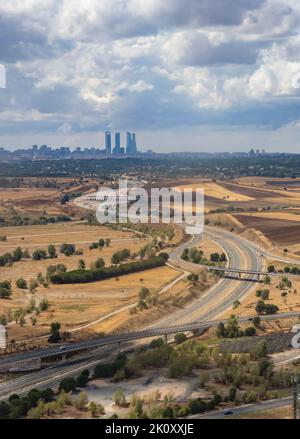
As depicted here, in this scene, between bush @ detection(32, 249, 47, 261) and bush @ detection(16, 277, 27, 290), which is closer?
bush @ detection(16, 277, 27, 290)

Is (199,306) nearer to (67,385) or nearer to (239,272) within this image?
(239,272)

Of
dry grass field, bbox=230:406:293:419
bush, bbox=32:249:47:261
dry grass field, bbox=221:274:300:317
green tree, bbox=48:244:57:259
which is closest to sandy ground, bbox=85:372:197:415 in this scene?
dry grass field, bbox=230:406:293:419

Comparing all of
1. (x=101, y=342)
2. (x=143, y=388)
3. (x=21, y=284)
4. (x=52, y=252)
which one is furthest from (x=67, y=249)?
(x=143, y=388)

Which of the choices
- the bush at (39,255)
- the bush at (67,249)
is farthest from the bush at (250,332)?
the bush at (67,249)

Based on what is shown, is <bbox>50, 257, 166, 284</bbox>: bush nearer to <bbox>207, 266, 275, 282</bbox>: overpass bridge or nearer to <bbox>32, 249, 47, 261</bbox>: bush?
<bbox>207, 266, 275, 282</bbox>: overpass bridge
